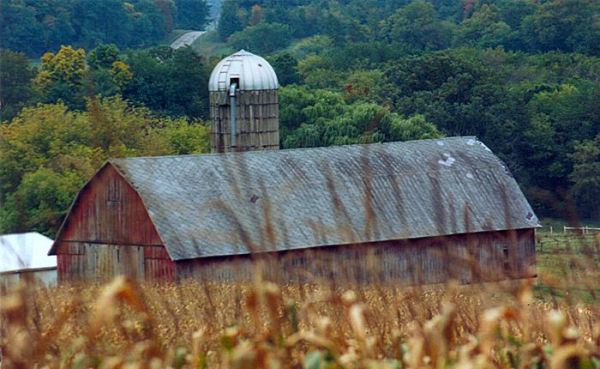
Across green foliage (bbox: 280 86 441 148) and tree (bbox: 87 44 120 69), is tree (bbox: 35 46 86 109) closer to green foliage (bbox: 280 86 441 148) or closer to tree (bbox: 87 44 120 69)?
tree (bbox: 87 44 120 69)

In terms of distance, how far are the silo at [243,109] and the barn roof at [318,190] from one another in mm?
4144

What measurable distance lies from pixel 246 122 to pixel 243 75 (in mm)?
1307

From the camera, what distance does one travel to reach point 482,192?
30359 millimetres

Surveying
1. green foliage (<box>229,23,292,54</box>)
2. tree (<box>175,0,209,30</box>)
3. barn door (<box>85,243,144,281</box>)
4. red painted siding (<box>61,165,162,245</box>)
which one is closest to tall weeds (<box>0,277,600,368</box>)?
A: barn door (<box>85,243,144,281</box>)

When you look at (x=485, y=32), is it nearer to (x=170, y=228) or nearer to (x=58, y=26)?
(x=58, y=26)

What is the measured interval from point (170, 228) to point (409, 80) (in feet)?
119

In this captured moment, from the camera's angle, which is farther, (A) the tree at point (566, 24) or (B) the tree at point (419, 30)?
(B) the tree at point (419, 30)

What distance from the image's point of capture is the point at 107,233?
28.4 metres

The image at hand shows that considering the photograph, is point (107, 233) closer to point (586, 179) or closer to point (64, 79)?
point (586, 179)

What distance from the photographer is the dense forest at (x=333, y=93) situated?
4672cm

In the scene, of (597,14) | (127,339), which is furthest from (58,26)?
(127,339)

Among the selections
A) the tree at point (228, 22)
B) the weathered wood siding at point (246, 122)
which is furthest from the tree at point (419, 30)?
the weathered wood siding at point (246, 122)

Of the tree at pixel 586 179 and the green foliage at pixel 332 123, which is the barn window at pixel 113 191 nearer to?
the green foliage at pixel 332 123

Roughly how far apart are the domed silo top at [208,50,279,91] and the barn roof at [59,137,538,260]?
4.83 metres
